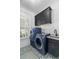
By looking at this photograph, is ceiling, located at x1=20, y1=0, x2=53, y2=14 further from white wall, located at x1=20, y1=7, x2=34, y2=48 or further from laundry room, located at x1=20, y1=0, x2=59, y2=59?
white wall, located at x1=20, y1=7, x2=34, y2=48

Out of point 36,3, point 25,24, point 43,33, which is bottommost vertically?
point 43,33

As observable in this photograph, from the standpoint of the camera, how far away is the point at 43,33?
8.88ft

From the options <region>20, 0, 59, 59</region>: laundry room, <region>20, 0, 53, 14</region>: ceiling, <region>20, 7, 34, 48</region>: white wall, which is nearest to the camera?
<region>20, 0, 59, 59</region>: laundry room

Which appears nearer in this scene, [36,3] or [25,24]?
[36,3]

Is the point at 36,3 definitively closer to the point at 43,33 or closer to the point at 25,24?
the point at 25,24

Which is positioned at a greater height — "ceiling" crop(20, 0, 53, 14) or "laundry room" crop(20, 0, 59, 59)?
"ceiling" crop(20, 0, 53, 14)

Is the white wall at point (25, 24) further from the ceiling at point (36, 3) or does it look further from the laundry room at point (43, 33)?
the ceiling at point (36, 3)

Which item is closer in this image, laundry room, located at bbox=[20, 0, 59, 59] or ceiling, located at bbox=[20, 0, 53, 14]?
laundry room, located at bbox=[20, 0, 59, 59]

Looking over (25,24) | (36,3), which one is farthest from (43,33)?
(36,3)

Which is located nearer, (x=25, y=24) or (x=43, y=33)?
(x=43, y=33)

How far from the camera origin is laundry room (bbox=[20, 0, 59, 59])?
191 centimetres

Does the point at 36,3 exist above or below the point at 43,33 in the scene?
above

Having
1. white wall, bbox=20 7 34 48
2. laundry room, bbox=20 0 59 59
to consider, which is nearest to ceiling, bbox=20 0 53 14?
laundry room, bbox=20 0 59 59
